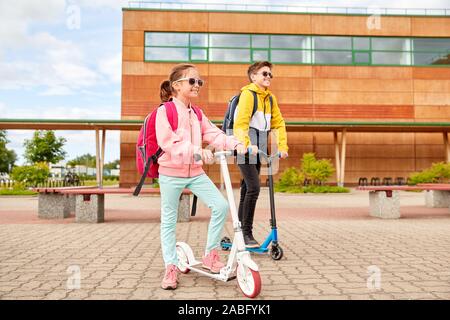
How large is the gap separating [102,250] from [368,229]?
4767mm

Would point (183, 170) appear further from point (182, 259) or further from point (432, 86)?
point (432, 86)

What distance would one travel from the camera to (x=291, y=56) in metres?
29.6

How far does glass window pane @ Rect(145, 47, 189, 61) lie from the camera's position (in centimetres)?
2870

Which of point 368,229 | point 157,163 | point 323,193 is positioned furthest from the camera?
point 323,193

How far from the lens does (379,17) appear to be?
30.0 meters

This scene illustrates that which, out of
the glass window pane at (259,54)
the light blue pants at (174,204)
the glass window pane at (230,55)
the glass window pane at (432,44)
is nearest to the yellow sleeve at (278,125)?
the light blue pants at (174,204)

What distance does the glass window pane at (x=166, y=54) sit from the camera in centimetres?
2870

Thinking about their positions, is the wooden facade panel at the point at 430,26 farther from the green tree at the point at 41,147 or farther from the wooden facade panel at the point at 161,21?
the green tree at the point at 41,147

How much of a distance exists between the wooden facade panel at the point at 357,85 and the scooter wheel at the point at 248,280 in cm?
2728

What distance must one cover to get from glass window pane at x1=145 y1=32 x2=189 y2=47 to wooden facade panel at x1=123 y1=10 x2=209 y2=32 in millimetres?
326

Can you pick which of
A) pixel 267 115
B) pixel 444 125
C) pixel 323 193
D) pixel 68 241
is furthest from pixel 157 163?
pixel 444 125

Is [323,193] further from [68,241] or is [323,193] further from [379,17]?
[68,241]

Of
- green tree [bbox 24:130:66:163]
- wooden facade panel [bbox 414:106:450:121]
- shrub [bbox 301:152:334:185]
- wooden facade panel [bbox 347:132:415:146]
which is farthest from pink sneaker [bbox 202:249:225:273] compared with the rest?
green tree [bbox 24:130:66:163]

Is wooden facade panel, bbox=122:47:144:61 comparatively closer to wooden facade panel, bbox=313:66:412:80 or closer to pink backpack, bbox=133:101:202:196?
wooden facade panel, bbox=313:66:412:80
